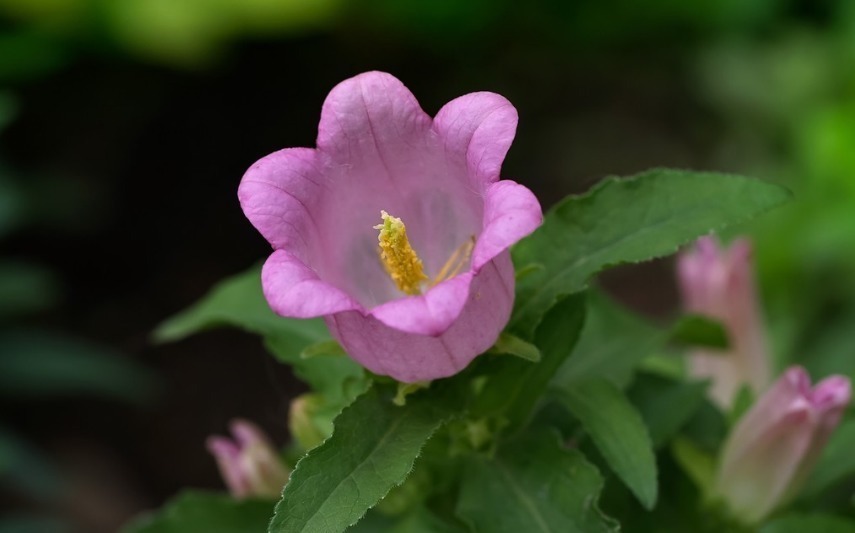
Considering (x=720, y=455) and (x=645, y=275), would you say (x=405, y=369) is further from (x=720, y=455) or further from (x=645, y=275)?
(x=645, y=275)

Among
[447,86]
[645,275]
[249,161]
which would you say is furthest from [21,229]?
[645,275]

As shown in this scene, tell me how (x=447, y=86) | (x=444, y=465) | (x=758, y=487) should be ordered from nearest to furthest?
(x=444, y=465)
(x=758, y=487)
(x=447, y=86)

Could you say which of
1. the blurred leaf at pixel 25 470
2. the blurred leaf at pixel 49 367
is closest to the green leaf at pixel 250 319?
the blurred leaf at pixel 25 470

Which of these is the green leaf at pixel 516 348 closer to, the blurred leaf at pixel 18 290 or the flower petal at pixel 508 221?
the flower petal at pixel 508 221

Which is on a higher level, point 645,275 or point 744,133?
point 744,133

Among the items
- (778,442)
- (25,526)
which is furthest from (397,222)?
(25,526)

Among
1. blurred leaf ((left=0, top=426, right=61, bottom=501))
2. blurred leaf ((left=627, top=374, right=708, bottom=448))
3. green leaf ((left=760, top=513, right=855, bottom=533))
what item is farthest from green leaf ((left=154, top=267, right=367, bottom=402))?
blurred leaf ((left=0, top=426, right=61, bottom=501))

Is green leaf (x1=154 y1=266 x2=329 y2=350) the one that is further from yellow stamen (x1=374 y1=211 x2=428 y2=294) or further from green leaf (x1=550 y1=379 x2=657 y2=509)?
green leaf (x1=550 y1=379 x2=657 y2=509)
